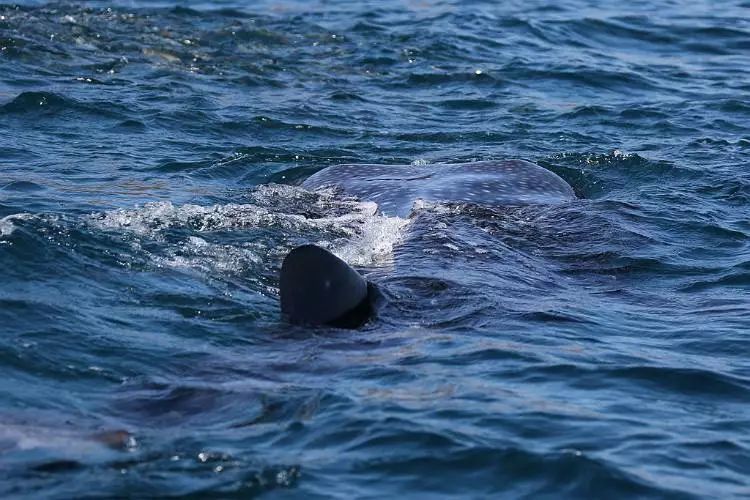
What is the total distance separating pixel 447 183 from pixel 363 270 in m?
2.04

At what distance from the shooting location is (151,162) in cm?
1101

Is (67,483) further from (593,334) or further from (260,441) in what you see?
(593,334)

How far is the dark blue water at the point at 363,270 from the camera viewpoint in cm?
538

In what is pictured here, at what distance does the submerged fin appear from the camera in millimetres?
6496

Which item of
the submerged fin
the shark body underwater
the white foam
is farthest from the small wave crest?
the submerged fin

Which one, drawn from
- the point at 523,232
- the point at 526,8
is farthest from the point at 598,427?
the point at 526,8

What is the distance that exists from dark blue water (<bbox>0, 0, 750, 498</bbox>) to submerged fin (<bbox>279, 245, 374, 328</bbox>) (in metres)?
0.10

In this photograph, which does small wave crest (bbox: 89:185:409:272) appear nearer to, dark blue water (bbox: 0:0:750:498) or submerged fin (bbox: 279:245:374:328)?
dark blue water (bbox: 0:0:750:498)

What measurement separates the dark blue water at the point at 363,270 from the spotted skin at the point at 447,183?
9.1 inches

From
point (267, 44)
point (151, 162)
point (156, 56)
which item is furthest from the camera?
point (267, 44)

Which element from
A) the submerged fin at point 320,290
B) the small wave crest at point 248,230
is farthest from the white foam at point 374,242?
the submerged fin at point 320,290

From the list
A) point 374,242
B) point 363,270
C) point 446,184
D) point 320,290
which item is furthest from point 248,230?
point 320,290

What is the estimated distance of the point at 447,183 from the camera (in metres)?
9.67

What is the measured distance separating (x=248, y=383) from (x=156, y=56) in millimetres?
9009
